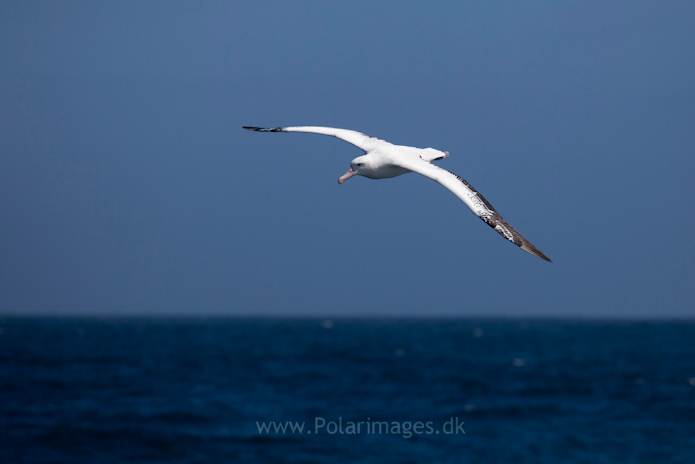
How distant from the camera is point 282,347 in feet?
420

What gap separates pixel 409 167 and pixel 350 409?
52.7 meters

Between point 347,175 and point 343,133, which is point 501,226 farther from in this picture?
point 343,133

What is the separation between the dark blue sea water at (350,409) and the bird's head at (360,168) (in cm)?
3640

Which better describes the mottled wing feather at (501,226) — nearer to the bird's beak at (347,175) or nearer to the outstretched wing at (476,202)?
the outstretched wing at (476,202)

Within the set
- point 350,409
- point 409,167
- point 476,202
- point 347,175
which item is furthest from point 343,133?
point 350,409

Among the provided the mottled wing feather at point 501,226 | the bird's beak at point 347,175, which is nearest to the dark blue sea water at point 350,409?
the bird's beak at point 347,175

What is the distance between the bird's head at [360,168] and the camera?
1323 centimetres

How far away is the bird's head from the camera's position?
43.4ft

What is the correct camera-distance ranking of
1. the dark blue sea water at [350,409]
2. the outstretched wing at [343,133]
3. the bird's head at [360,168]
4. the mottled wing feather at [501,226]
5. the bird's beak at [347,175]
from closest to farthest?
the mottled wing feather at [501,226], the bird's head at [360,168], the bird's beak at [347,175], the outstretched wing at [343,133], the dark blue sea water at [350,409]

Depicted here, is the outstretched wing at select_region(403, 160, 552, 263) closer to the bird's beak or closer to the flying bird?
the flying bird

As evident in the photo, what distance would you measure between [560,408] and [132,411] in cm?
3810

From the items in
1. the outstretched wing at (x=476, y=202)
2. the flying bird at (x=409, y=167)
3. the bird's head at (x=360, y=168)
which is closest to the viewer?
the outstretched wing at (x=476, y=202)

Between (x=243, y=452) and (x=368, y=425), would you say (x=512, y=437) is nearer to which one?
(x=368, y=425)

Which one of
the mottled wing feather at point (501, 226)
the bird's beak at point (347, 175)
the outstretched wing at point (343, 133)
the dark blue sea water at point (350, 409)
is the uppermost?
the outstretched wing at point (343, 133)
